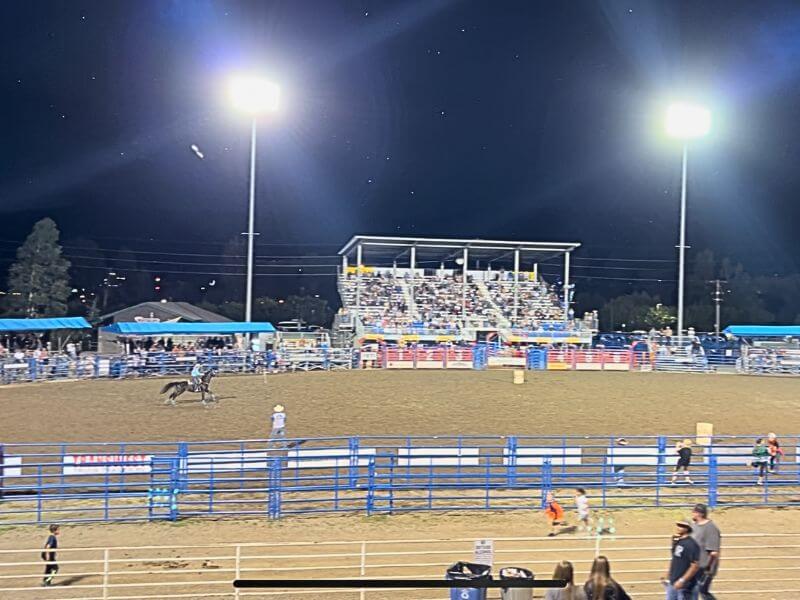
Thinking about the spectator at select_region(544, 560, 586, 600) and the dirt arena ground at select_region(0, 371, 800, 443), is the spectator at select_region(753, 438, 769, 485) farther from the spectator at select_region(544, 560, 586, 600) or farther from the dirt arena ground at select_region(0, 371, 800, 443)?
the spectator at select_region(544, 560, 586, 600)

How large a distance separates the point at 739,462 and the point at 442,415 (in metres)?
9.27

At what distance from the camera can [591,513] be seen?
11688mm

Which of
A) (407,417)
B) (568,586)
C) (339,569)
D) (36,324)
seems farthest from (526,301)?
(568,586)

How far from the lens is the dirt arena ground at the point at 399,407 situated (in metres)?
17.6

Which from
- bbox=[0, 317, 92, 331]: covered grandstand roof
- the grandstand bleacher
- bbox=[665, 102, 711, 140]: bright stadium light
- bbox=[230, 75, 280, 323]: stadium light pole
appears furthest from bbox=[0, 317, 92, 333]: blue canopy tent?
bbox=[665, 102, 711, 140]: bright stadium light

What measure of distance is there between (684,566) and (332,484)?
25.5 feet

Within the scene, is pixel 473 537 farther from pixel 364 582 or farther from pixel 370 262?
pixel 370 262

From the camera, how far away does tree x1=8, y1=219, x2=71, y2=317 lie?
51531 mm

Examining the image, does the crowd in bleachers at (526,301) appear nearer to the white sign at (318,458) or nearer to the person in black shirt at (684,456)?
the person in black shirt at (684,456)

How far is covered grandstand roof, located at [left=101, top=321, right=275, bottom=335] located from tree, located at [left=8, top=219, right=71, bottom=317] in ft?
60.6

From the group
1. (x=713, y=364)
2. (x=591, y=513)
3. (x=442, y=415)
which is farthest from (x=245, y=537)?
(x=713, y=364)

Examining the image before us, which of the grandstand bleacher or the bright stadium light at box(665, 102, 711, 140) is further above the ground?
the bright stadium light at box(665, 102, 711, 140)

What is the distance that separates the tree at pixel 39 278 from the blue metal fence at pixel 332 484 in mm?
42903

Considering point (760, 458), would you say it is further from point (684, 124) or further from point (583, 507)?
point (684, 124)
